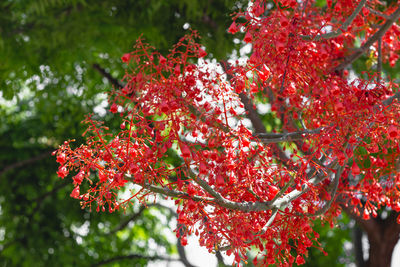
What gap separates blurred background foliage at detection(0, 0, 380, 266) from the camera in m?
4.60

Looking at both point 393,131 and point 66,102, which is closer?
point 393,131

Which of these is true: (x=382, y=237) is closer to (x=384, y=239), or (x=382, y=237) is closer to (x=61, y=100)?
(x=384, y=239)

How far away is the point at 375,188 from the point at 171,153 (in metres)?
2.87

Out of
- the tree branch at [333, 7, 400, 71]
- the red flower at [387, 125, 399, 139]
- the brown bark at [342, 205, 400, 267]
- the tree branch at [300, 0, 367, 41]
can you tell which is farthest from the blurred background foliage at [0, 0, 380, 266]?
the red flower at [387, 125, 399, 139]

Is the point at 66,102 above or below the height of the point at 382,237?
above

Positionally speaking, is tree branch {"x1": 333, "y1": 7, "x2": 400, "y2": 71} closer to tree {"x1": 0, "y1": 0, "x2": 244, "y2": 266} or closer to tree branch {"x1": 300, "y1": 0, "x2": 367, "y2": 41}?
tree branch {"x1": 300, "y1": 0, "x2": 367, "y2": 41}

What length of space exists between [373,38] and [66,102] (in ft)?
14.9

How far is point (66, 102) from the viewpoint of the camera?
6520 millimetres

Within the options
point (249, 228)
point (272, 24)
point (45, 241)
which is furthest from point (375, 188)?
point (45, 241)

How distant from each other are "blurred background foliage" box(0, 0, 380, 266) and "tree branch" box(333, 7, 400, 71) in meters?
1.20

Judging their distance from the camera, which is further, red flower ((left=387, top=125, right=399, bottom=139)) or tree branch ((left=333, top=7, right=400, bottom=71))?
tree branch ((left=333, top=7, right=400, bottom=71))

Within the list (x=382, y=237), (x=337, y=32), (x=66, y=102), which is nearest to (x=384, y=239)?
(x=382, y=237)

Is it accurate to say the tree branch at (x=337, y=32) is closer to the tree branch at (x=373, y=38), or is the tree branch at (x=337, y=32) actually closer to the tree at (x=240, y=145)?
the tree at (x=240, y=145)

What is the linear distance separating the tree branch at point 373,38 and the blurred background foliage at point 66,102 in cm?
120
